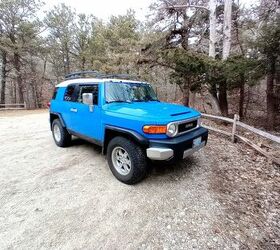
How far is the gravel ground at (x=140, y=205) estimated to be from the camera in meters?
2.38

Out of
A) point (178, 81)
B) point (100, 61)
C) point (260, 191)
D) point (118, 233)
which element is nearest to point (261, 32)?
point (178, 81)

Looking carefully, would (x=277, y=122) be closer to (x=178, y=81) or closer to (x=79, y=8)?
(x=178, y=81)

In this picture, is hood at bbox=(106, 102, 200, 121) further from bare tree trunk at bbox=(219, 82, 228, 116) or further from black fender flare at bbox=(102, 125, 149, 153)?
bare tree trunk at bbox=(219, 82, 228, 116)

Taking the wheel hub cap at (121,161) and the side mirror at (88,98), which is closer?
→ the wheel hub cap at (121,161)

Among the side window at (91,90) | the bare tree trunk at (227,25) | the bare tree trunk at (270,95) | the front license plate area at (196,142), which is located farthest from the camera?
the bare tree trunk at (227,25)

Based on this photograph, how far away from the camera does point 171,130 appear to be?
10.6 ft

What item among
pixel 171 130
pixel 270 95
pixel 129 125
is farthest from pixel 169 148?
pixel 270 95

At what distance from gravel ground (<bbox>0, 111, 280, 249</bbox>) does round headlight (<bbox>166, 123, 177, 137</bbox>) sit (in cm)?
99

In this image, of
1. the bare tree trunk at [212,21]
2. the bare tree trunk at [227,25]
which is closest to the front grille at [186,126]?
the bare tree trunk at [227,25]

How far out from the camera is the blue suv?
3.16 meters

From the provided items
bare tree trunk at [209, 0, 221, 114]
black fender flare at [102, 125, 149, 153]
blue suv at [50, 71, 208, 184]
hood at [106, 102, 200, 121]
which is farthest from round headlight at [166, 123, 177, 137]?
bare tree trunk at [209, 0, 221, 114]

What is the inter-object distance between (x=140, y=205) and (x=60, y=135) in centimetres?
349

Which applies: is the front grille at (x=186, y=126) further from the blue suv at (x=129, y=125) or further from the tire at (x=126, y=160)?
the tire at (x=126, y=160)

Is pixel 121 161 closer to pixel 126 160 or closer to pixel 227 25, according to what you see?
pixel 126 160
